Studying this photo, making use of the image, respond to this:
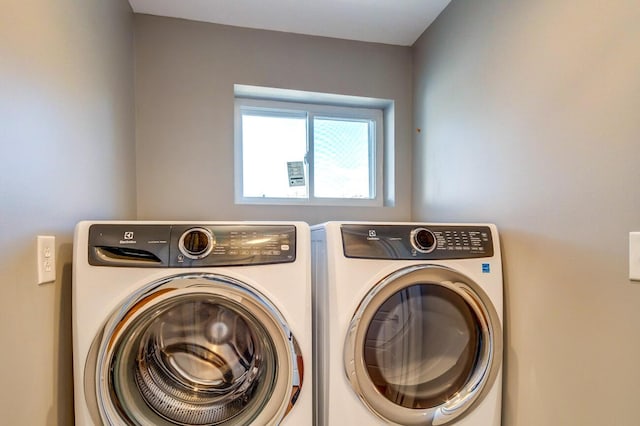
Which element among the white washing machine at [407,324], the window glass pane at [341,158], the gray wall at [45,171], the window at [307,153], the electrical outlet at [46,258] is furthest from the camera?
the window glass pane at [341,158]

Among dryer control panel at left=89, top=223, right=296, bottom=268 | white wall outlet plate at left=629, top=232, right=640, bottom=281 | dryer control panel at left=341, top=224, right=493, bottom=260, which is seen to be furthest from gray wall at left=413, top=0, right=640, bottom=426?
dryer control panel at left=89, top=223, right=296, bottom=268

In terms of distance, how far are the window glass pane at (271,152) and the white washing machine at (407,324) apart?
0.87 m

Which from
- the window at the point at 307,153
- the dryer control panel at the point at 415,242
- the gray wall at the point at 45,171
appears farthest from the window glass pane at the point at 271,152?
the dryer control panel at the point at 415,242

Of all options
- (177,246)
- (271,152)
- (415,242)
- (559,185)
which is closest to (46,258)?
(177,246)

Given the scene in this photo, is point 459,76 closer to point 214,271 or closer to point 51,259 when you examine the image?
point 214,271

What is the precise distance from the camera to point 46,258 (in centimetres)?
100

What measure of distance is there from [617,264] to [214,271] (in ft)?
3.53

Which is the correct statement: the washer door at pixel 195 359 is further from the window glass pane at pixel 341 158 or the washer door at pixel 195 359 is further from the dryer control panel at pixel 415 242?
the window glass pane at pixel 341 158

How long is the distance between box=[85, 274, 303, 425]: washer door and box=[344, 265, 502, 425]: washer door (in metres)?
0.23

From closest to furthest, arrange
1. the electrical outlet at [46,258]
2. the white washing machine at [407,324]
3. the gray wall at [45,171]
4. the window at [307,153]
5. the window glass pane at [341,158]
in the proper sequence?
the gray wall at [45,171] → the electrical outlet at [46,258] → the white washing machine at [407,324] → the window at [307,153] → the window glass pane at [341,158]

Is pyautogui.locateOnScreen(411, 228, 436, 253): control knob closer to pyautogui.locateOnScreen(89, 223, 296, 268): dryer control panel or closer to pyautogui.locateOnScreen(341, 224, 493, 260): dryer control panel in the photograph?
pyautogui.locateOnScreen(341, 224, 493, 260): dryer control panel

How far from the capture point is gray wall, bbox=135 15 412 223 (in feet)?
5.92

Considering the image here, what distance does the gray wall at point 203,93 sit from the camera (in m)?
1.80

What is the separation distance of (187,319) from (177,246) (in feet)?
0.95
